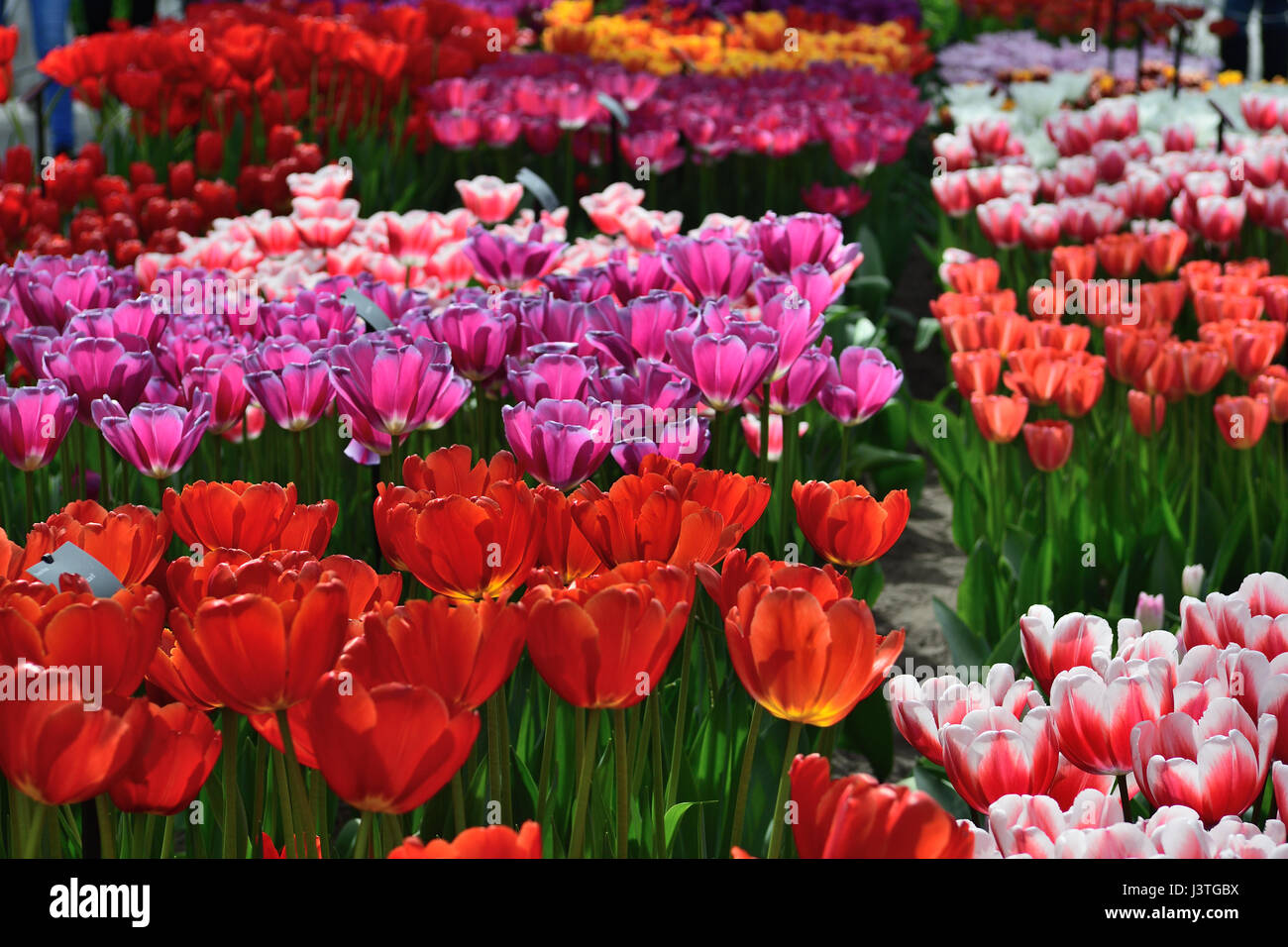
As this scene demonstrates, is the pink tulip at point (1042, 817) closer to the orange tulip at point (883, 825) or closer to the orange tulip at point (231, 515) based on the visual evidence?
the orange tulip at point (883, 825)

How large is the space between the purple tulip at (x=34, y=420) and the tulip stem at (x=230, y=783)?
752 millimetres

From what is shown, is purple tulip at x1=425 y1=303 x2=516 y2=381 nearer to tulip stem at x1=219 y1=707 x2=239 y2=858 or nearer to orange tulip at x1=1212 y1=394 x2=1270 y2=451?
tulip stem at x1=219 y1=707 x2=239 y2=858

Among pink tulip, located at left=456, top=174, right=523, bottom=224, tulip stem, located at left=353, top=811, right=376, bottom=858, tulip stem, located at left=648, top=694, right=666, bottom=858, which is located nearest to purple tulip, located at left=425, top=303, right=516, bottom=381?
tulip stem, located at left=648, top=694, right=666, bottom=858

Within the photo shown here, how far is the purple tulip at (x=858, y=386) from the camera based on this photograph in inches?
81.8

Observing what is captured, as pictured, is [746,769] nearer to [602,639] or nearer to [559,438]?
[602,639]

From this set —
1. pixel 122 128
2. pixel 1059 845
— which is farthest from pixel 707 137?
pixel 1059 845

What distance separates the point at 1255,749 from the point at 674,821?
0.51 metres

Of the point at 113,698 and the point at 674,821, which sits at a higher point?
the point at 113,698

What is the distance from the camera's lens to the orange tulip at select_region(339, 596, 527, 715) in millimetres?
994

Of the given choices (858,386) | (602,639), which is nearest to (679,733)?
(602,639)

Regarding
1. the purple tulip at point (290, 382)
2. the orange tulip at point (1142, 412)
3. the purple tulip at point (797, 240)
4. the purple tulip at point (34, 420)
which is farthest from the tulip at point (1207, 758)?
the orange tulip at point (1142, 412)

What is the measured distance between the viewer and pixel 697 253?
232 centimetres

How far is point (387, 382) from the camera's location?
174 cm
